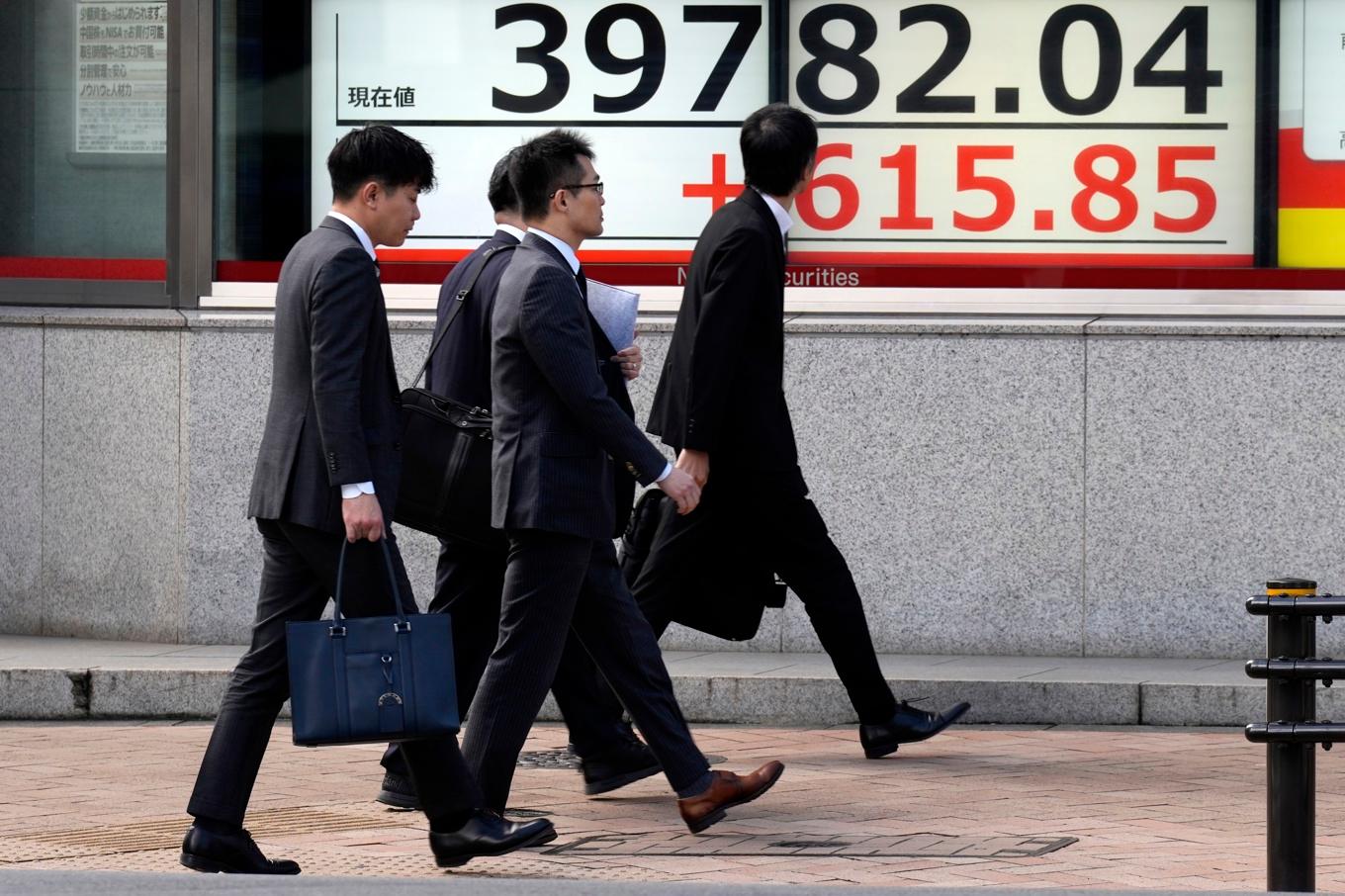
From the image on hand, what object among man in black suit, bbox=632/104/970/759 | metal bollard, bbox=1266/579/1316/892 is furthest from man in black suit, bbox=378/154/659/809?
metal bollard, bbox=1266/579/1316/892

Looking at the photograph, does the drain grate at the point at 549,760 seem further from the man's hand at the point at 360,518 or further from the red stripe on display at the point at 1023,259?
the red stripe on display at the point at 1023,259

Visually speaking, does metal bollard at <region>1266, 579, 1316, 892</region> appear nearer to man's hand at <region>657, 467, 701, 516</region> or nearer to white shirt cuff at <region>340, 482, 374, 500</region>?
man's hand at <region>657, 467, 701, 516</region>

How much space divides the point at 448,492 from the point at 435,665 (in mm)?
786

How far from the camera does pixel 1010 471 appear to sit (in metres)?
8.80

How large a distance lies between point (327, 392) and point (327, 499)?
0.85 feet

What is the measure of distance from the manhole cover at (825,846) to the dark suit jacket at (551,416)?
770 mm

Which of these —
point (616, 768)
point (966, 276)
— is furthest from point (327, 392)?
point (966, 276)

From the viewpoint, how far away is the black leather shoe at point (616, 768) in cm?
633

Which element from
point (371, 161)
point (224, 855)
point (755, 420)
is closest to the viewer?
point (224, 855)

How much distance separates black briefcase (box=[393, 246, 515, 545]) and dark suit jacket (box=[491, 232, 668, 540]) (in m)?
0.15

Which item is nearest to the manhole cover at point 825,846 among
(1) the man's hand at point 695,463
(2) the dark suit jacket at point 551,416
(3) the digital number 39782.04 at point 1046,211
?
(2) the dark suit jacket at point 551,416

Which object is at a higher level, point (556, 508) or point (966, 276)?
point (966, 276)

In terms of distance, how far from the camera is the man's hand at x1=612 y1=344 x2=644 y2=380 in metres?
6.20

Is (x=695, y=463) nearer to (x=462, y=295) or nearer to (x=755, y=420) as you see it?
(x=755, y=420)
